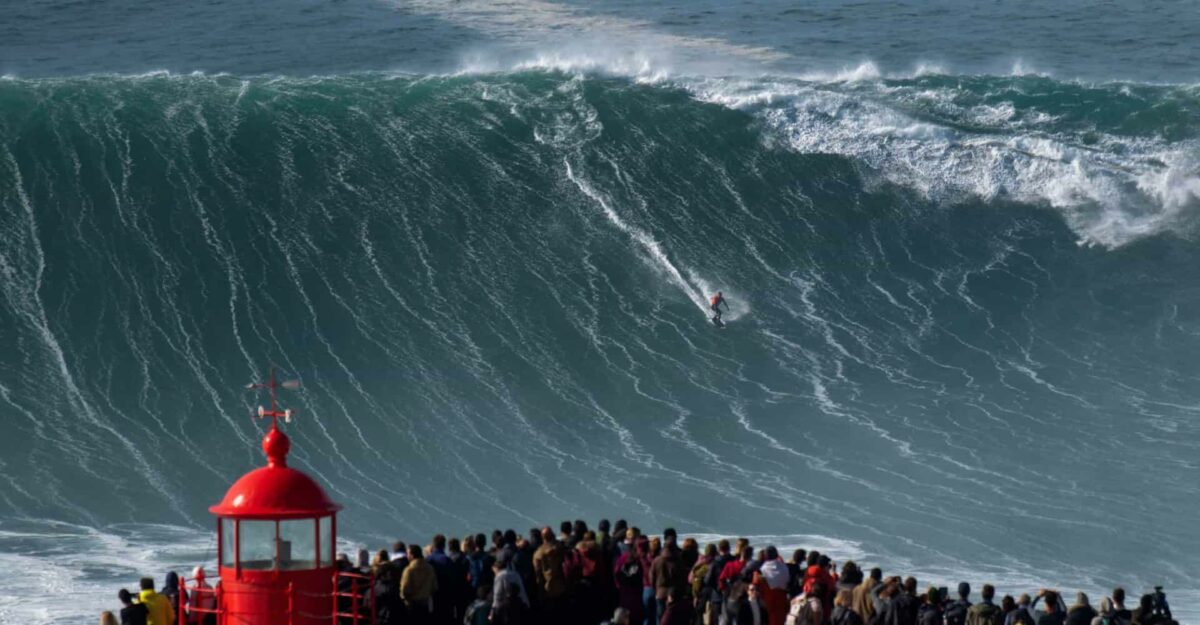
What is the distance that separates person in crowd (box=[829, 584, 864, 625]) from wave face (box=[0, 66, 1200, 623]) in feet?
19.3

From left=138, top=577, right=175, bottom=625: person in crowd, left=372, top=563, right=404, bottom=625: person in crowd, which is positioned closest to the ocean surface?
left=372, top=563, right=404, bottom=625: person in crowd

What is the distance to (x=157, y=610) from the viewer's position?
43.9ft

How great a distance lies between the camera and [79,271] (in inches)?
1150

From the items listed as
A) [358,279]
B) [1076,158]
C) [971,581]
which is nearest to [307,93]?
[358,279]

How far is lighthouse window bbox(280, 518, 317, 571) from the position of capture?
10.6m

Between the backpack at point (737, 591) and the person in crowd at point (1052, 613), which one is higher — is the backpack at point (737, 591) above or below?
above

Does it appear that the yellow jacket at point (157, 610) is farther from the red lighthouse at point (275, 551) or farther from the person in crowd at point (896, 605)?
the person in crowd at point (896, 605)

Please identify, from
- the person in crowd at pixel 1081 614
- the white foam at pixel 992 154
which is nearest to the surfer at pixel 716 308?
the white foam at pixel 992 154

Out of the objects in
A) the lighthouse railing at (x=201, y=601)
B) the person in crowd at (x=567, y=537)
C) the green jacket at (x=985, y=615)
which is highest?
the person in crowd at (x=567, y=537)

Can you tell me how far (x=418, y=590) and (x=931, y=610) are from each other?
3635mm

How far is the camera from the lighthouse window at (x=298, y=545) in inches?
416

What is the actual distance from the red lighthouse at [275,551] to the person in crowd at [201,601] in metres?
0.19

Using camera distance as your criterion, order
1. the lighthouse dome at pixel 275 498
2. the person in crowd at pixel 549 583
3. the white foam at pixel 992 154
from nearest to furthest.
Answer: the lighthouse dome at pixel 275 498 < the person in crowd at pixel 549 583 < the white foam at pixel 992 154

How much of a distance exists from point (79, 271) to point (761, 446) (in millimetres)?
10593
